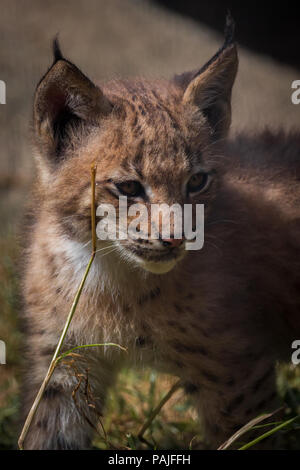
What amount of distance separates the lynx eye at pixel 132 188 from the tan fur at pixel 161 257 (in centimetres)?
2

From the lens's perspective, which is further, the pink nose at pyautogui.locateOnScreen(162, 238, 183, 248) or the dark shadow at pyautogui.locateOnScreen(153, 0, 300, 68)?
the dark shadow at pyautogui.locateOnScreen(153, 0, 300, 68)

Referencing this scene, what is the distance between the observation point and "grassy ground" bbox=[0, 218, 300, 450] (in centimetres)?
271

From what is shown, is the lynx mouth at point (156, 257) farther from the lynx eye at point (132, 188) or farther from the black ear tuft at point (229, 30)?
the black ear tuft at point (229, 30)

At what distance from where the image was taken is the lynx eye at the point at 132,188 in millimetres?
1915

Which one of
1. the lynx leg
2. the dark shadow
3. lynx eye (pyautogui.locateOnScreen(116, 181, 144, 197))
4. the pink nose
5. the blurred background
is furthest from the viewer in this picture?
the dark shadow

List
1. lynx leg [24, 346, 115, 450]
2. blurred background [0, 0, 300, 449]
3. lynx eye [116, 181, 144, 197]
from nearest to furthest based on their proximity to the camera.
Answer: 1. lynx eye [116, 181, 144, 197]
2. lynx leg [24, 346, 115, 450]
3. blurred background [0, 0, 300, 449]

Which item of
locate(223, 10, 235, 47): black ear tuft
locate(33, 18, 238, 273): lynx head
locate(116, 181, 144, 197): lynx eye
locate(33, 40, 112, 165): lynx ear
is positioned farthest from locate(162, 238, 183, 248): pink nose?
locate(223, 10, 235, 47): black ear tuft

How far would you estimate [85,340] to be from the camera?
7.58 feet

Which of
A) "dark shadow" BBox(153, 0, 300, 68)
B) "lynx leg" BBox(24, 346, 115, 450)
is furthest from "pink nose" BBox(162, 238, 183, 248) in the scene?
"dark shadow" BBox(153, 0, 300, 68)

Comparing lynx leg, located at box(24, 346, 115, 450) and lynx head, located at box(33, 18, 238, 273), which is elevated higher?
lynx head, located at box(33, 18, 238, 273)

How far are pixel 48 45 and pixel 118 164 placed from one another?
3.20ft

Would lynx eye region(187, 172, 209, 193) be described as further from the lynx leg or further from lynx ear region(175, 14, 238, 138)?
the lynx leg

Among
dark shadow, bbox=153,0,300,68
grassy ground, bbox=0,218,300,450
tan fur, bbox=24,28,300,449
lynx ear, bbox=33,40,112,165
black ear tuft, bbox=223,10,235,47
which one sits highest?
dark shadow, bbox=153,0,300,68

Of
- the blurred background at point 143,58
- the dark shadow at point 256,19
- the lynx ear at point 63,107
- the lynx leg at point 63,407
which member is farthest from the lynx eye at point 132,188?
the dark shadow at point 256,19
